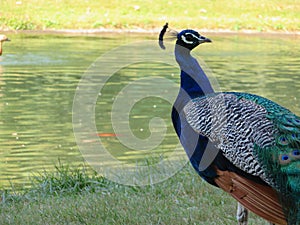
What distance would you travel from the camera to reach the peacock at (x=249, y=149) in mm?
3779

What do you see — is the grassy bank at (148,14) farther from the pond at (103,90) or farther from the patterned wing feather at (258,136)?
the patterned wing feather at (258,136)

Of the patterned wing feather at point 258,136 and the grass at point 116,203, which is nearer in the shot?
the patterned wing feather at point 258,136

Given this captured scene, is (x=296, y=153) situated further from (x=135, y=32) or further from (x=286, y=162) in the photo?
(x=135, y=32)

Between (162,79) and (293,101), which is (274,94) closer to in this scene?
(293,101)

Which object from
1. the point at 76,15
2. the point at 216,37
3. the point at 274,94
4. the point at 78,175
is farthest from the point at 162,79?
the point at 76,15

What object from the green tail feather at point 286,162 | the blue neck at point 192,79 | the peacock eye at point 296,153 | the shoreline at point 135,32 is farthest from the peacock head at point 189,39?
the shoreline at point 135,32

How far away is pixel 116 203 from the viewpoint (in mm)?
5207

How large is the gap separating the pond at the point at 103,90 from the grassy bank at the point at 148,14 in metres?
1.71

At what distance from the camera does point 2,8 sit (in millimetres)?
23562

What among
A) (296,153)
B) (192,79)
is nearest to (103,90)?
(192,79)

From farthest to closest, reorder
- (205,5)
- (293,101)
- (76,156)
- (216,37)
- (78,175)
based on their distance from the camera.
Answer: (205,5), (216,37), (293,101), (76,156), (78,175)

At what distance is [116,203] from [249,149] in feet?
5.09

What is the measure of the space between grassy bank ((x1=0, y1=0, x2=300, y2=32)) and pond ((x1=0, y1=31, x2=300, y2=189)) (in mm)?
1715

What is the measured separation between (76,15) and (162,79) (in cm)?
1051
